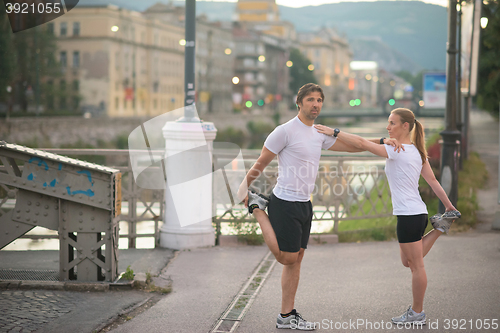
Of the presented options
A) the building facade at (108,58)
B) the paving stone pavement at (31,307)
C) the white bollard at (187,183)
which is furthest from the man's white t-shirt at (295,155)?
the building facade at (108,58)

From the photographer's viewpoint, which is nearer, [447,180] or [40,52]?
[447,180]

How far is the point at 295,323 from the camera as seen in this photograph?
4.57 meters

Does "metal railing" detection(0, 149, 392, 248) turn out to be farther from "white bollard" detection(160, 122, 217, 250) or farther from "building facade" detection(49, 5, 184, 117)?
"building facade" detection(49, 5, 184, 117)

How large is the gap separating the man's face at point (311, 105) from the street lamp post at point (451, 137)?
5.44 meters

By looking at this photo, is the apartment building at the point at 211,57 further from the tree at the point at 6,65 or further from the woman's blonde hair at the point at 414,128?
the woman's blonde hair at the point at 414,128

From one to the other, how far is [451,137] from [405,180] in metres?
5.39

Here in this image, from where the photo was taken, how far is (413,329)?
4.54 m

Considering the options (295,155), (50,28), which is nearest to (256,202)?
(295,155)

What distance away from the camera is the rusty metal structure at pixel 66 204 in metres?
5.37

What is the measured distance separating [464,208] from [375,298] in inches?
201

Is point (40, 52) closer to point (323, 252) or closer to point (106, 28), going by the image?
point (106, 28)

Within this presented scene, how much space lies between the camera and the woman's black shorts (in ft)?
14.7

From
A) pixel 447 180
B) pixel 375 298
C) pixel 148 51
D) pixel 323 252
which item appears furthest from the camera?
pixel 148 51

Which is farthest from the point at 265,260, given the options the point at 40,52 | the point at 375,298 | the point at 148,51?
the point at 148,51
